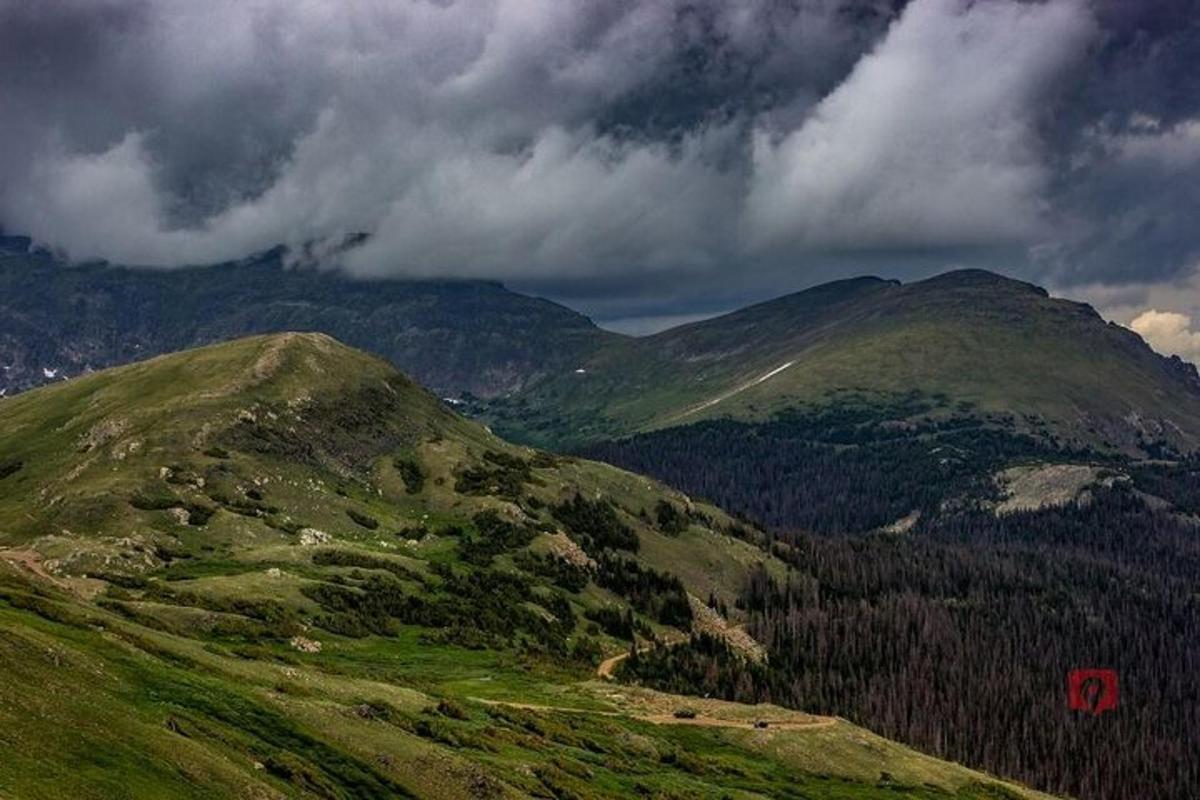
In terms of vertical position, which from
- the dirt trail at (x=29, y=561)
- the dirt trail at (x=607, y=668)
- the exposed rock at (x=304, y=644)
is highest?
the dirt trail at (x=29, y=561)

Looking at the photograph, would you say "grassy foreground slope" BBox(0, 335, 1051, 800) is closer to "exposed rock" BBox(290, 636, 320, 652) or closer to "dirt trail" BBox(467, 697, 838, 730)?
"exposed rock" BBox(290, 636, 320, 652)

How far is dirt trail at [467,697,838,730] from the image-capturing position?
116375 millimetres

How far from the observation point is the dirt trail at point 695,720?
4582 inches

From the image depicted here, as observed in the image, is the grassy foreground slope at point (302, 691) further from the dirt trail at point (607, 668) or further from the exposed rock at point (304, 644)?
the dirt trail at point (607, 668)

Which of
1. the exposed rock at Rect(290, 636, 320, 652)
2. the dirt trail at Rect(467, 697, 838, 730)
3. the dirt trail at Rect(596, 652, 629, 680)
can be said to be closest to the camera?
the dirt trail at Rect(467, 697, 838, 730)

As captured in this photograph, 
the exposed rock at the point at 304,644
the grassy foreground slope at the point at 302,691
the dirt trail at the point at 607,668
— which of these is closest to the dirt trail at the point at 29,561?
the grassy foreground slope at the point at 302,691

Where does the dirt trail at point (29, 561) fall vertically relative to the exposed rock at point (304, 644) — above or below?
above

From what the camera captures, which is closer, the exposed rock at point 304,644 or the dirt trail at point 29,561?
the exposed rock at point 304,644

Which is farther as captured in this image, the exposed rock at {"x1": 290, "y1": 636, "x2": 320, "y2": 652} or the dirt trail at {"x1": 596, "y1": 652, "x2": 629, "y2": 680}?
the dirt trail at {"x1": 596, "y1": 652, "x2": 629, "y2": 680}

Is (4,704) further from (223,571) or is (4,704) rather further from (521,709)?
(223,571)

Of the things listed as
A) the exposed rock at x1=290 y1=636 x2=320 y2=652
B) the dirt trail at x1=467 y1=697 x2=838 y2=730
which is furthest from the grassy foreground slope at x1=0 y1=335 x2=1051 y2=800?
the dirt trail at x1=467 y1=697 x2=838 y2=730

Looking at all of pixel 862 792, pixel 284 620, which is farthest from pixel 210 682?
pixel 862 792

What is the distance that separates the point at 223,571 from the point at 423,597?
4002cm

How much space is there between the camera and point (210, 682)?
61.8 m
